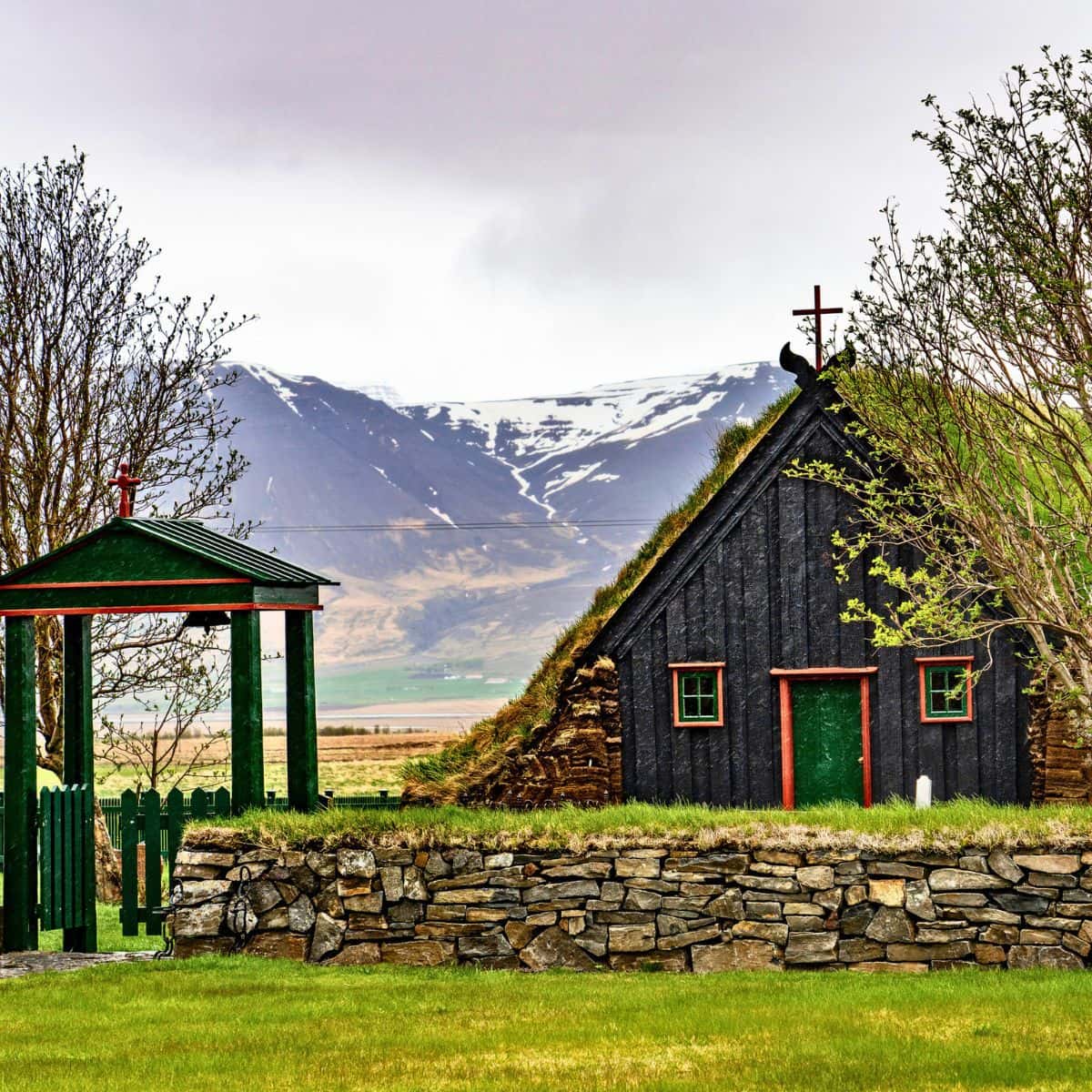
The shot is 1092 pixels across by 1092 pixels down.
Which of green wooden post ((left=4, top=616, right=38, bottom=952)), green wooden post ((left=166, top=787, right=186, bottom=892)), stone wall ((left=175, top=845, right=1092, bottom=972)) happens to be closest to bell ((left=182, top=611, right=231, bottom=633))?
green wooden post ((left=4, top=616, right=38, bottom=952))

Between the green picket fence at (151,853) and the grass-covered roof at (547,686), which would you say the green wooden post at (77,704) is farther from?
the grass-covered roof at (547,686)

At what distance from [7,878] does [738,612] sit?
8713 mm

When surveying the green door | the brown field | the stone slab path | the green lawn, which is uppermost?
A: the green door

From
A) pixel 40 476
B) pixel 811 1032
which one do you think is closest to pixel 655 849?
pixel 811 1032

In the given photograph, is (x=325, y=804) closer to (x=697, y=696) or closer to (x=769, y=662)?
(x=697, y=696)

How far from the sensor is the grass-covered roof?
61.2 ft

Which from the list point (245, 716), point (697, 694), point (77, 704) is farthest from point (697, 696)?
point (77, 704)

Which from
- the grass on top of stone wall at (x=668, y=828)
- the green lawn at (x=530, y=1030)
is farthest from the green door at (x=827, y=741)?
the green lawn at (x=530, y=1030)

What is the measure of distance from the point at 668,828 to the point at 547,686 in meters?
4.78

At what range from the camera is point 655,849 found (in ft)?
47.6

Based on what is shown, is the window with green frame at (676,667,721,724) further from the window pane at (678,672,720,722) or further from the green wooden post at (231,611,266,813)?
the green wooden post at (231,611,266,813)

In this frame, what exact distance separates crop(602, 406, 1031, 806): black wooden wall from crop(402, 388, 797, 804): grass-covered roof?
0.51 meters

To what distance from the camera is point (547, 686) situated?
1920 centimetres

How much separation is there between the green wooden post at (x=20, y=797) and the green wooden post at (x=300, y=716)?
2651 mm
